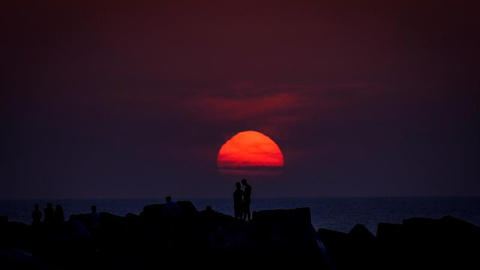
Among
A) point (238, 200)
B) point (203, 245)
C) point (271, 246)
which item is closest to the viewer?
point (271, 246)

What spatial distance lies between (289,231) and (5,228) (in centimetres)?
1071

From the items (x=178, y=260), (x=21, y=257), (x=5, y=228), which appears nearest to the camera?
(x=21, y=257)

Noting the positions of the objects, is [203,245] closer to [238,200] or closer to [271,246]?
[271,246]

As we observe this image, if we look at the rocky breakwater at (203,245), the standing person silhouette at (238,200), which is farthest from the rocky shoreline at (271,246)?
the standing person silhouette at (238,200)

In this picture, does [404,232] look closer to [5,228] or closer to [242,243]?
[242,243]

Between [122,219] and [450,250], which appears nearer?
[450,250]

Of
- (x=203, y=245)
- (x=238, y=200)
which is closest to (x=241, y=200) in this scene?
(x=238, y=200)

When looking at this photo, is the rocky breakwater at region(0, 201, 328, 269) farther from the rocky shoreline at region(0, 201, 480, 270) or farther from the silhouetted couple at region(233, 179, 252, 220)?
the silhouetted couple at region(233, 179, 252, 220)

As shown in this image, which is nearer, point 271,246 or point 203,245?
point 271,246

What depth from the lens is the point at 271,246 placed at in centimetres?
2012

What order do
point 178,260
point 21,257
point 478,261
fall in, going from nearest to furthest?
point 21,257 → point 478,261 → point 178,260

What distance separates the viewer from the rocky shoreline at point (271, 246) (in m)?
20.0

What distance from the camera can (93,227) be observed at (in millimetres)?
26109

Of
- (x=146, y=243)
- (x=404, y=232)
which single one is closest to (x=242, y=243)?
(x=146, y=243)
